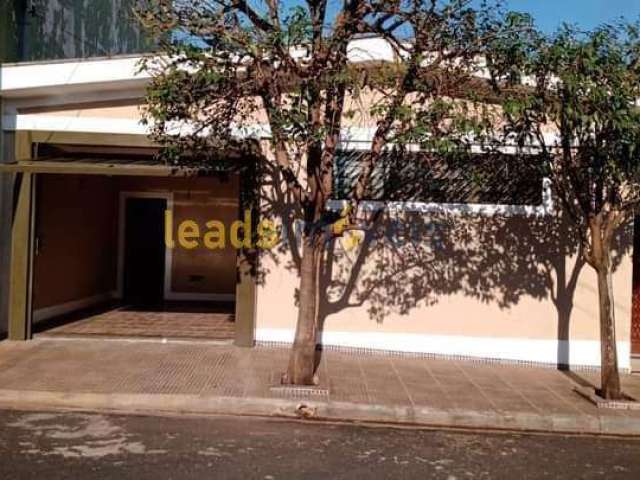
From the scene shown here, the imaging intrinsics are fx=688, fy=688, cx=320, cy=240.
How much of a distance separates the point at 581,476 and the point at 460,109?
3.48m

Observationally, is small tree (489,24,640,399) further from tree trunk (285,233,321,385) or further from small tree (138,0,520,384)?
tree trunk (285,233,321,385)

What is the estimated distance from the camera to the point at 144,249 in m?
14.0

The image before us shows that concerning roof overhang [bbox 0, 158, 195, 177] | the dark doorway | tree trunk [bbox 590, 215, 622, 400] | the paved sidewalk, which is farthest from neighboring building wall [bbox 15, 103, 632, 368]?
the dark doorway

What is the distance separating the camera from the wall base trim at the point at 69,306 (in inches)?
404

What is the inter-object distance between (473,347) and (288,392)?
3.14m

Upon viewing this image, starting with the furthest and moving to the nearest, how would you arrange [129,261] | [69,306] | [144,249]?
1. [144,249]
2. [129,261]
3. [69,306]

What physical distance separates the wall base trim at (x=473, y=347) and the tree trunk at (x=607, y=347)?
1.73 metres

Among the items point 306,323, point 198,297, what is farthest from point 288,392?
point 198,297

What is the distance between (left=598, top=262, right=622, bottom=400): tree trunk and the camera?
7.17 m

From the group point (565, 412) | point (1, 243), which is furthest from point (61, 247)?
point (565, 412)

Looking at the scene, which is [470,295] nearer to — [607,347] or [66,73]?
[607,347]

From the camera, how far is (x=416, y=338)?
9070mm

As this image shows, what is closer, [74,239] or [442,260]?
[442,260]

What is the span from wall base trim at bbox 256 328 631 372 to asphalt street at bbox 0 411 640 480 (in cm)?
258
